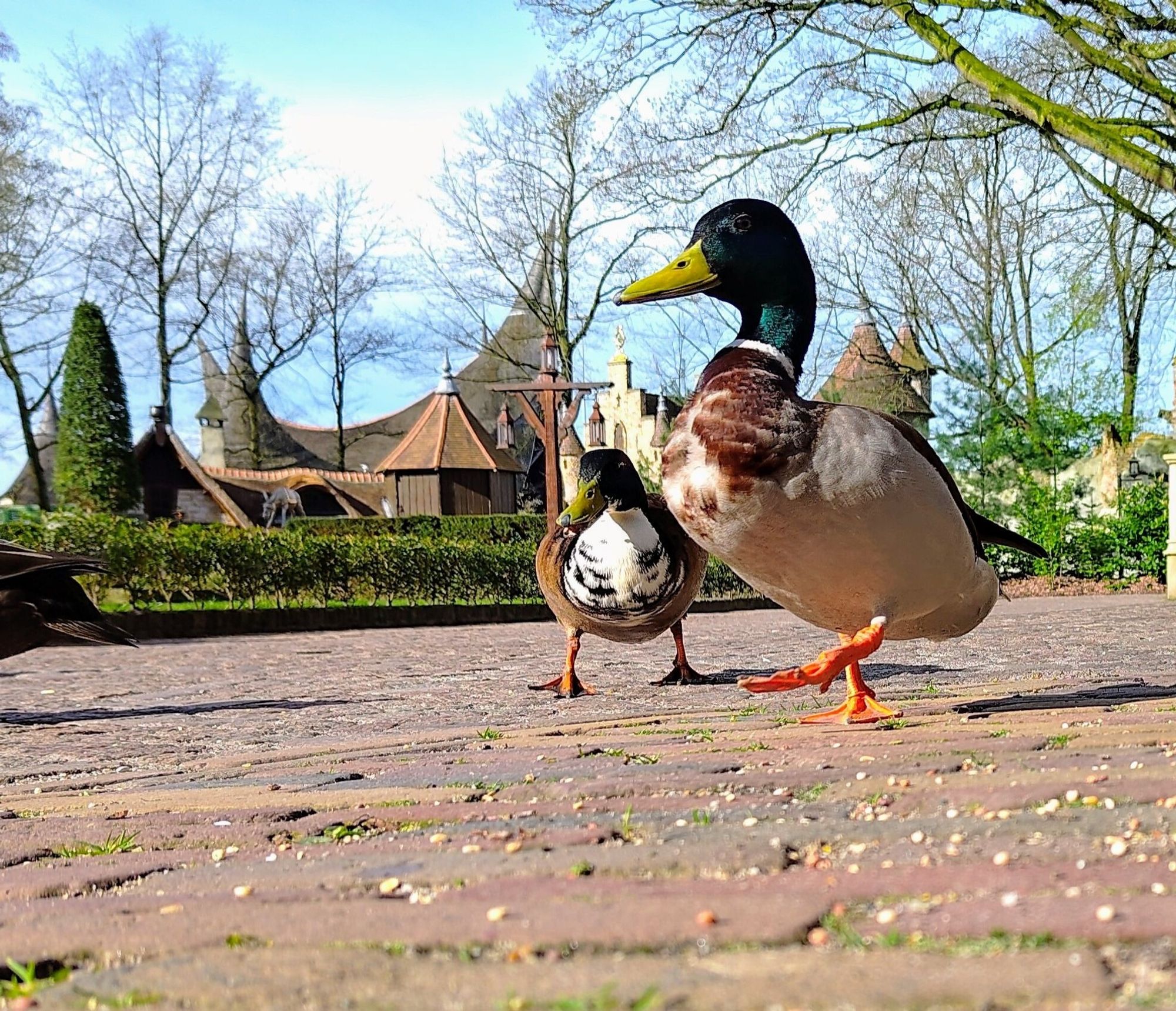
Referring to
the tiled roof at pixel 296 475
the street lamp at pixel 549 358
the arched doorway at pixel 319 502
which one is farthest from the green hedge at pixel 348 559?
the arched doorway at pixel 319 502

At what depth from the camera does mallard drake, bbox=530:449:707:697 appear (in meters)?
5.42

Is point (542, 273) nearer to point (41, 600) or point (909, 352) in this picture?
point (909, 352)

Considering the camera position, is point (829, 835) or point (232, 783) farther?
point (232, 783)

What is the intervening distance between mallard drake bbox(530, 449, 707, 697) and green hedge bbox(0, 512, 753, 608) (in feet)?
34.9

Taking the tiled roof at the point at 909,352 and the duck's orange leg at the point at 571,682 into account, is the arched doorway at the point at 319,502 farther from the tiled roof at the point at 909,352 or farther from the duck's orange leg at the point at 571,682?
the duck's orange leg at the point at 571,682

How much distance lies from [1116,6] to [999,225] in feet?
62.5

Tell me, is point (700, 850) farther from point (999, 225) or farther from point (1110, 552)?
point (999, 225)

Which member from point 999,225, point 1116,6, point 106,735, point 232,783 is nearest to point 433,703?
point 106,735

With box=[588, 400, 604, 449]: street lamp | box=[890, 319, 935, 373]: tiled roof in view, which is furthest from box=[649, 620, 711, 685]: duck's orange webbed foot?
box=[588, 400, 604, 449]: street lamp

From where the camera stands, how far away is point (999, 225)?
29.1 m

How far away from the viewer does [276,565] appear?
16.9 metres

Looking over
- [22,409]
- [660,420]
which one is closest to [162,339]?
[22,409]

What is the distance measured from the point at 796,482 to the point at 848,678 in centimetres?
91

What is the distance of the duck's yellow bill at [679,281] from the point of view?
141 inches
